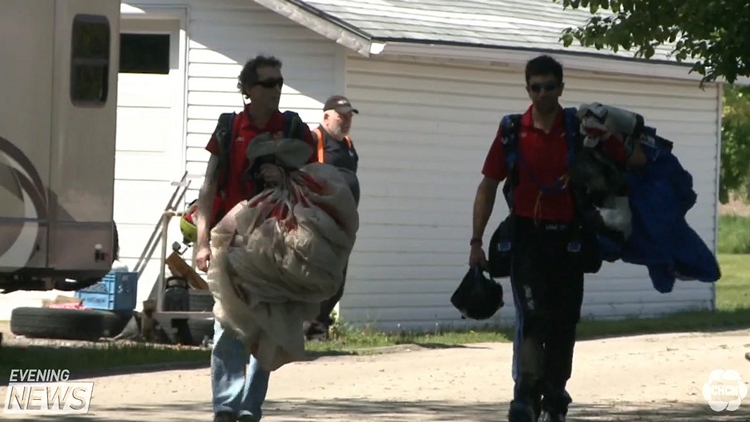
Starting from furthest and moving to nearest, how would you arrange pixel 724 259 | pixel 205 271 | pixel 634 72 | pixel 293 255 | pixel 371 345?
pixel 724 259 < pixel 634 72 < pixel 371 345 < pixel 205 271 < pixel 293 255

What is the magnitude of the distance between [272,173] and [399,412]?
2.51m

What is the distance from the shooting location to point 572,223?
808 centimetres

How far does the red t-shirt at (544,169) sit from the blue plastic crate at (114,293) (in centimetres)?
616

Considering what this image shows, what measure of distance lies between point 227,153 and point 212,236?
0.54 metres

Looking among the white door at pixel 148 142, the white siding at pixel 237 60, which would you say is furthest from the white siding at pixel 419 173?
the white door at pixel 148 142

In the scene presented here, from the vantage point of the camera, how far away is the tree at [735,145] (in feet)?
135

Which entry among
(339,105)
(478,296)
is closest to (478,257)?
(478,296)

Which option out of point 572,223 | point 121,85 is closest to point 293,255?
point 572,223

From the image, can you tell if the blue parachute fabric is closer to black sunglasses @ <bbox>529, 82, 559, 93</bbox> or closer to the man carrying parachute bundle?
black sunglasses @ <bbox>529, 82, 559, 93</bbox>

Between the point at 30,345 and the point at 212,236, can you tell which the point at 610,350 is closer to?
the point at 30,345

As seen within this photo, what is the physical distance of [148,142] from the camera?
15.9 m

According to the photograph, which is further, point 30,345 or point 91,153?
point 30,345

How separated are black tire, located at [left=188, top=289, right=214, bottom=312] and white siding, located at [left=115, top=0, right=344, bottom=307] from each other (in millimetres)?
1732

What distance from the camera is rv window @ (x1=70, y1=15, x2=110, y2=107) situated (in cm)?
1132
